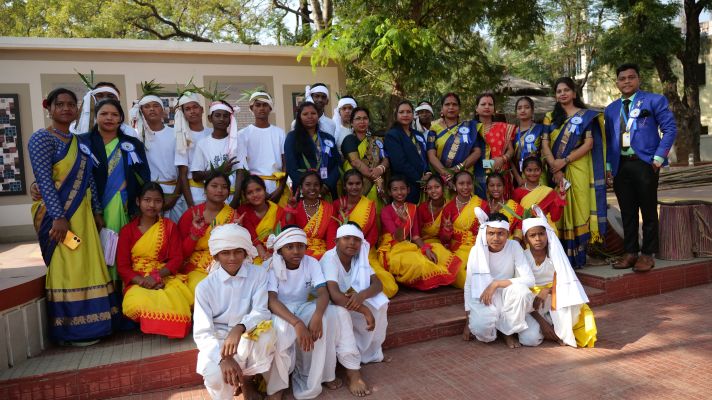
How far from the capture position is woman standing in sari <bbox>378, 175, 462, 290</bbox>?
15.6 feet

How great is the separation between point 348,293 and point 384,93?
10560mm

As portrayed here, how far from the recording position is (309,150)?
5012 mm

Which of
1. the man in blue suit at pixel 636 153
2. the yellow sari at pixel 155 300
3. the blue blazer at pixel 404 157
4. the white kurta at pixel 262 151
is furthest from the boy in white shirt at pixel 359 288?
the man in blue suit at pixel 636 153

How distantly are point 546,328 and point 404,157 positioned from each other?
86.6 inches

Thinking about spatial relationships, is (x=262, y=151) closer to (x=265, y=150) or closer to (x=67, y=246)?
(x=265, y=150)

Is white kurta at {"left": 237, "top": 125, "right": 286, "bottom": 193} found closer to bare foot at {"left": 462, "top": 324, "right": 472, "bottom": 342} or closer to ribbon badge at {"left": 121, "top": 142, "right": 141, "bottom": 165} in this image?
ribbon badge at {"left": 121, "top": 142, "right": 141, "bottom": 165}

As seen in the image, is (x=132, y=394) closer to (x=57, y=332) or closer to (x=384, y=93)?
(x=57, y=332)

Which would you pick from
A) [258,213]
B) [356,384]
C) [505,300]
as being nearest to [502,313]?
[505,300]

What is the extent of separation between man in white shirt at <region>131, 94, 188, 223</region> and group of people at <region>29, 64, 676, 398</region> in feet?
0.04

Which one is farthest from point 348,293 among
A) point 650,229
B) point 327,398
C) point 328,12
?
point 328,12

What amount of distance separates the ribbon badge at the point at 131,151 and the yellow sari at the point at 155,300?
0.64 metres

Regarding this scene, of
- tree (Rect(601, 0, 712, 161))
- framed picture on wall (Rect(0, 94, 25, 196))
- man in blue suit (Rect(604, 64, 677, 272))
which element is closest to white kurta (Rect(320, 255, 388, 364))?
man in blue suit (Rect(604, 64, 677, 272))

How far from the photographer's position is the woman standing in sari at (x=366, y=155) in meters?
5.17

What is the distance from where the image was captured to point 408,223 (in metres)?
5.00
